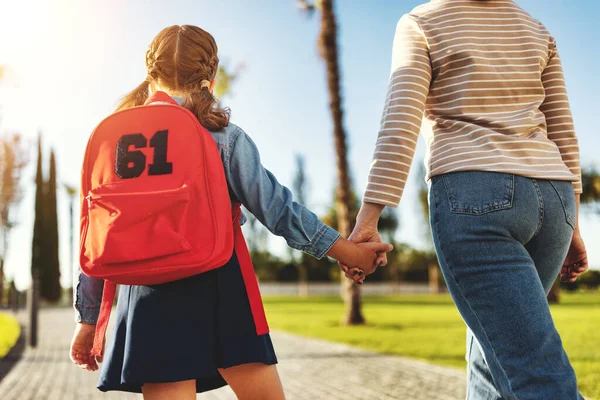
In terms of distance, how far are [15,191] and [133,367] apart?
1412 inches

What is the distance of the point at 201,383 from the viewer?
223cm

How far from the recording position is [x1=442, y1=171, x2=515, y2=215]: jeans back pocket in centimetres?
184

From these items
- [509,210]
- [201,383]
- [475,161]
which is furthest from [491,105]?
[201,383]

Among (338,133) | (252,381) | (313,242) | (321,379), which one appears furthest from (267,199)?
(338,133)

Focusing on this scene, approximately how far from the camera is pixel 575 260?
2.42 meters

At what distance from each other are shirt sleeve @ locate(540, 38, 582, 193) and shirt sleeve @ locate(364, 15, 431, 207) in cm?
53

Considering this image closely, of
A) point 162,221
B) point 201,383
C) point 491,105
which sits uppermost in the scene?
point 491,105

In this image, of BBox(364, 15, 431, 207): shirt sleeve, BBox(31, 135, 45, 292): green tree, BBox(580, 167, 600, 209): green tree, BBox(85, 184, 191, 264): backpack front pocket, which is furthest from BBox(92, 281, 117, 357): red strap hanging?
BBox(31, 135, 45, 292): green tree

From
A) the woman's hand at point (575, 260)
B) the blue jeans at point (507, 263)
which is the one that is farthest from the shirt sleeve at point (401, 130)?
the woman's hand at point (575, 260)

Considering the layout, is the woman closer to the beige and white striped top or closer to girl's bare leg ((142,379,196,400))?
the beige and white striped top

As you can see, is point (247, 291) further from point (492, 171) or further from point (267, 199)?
point (492, 171)

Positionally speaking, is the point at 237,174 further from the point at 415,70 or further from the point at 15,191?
the point at 15,191

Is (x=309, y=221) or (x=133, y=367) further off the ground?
(x=309, y=221)

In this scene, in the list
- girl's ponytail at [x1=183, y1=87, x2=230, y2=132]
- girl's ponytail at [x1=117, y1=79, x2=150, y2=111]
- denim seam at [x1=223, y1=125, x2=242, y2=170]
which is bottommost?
denim seam at [x1=223, y1=125, x2=242, y2=170]
